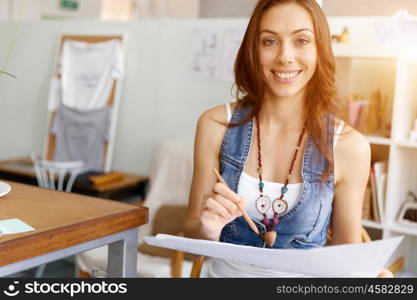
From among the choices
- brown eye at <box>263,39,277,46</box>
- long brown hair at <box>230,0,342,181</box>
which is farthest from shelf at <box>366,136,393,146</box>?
brown eye at <box>263,39,277,46</box>

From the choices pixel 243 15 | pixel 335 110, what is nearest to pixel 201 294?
pixel 335 110

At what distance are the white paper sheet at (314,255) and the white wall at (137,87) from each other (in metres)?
2.19

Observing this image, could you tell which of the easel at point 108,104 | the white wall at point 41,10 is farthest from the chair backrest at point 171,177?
the white wall at point 41,10

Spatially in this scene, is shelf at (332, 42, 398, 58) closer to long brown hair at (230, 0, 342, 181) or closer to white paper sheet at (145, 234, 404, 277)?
long brown hair at (230, 0, 342, 181)

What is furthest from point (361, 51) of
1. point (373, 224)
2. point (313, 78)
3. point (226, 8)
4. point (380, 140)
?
point (226, 8)

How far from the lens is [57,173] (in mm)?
3828

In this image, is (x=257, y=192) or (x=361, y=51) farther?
(x=361, y=51)

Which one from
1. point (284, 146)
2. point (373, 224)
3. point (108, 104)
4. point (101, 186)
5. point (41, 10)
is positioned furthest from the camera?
point (41, 10)

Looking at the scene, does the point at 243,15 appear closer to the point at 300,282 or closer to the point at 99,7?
the point at 300,282

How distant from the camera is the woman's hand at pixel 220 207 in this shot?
4.33 feet

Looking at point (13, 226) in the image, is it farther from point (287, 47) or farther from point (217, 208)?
point (287, 47)

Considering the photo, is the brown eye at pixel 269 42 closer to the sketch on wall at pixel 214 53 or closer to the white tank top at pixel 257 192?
the white tank top at pixel 257 192

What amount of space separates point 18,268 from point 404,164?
196 cm

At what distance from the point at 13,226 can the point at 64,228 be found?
0.36ft
